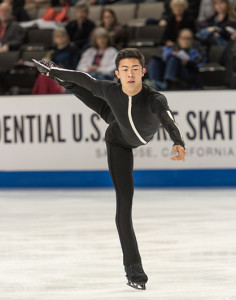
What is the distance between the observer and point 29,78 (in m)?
9.80

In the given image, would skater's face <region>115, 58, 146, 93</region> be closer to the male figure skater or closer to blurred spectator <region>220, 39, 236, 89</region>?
the male figure skater

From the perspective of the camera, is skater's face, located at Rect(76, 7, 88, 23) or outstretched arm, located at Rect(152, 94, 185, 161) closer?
outstretched arm, located at Rect(152, 94, 185, 161)

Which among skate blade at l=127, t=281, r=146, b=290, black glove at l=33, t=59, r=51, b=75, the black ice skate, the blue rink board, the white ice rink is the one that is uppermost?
black glove at l=33, t=59, r=51, b=75

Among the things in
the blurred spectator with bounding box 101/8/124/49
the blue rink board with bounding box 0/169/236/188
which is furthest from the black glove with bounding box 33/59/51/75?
the blurred spectator with bounding box 101/8/124/49

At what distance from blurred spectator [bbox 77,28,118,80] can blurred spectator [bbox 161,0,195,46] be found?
81 centimetres

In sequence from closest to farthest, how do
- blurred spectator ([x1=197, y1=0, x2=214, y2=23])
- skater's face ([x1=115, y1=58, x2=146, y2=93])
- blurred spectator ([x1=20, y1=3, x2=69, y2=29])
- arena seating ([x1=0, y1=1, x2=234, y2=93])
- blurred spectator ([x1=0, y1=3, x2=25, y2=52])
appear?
skater's face ([x1=115, y1=58, x2=146, y2=93])
arena seating ([x1=0, y1=1, x2=234, y2=93])
blurred spectator ([x1=197, y1=0, x2=214, y2=23])
blurred spectator ([x1=0, y1=3, x2=25, y2=52])
blurred spectator ([x1=20, y1=3, x2=69, y2=29])

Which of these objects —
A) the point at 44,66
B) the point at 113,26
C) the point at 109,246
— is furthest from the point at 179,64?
the point at 44,66

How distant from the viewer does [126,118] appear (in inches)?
147

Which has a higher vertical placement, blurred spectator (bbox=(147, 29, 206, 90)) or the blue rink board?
blurred spectator (bbox=(147, 29, 206, 90))

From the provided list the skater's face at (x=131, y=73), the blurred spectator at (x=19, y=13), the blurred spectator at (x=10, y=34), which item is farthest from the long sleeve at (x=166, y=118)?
the blurred spectator at (x=19, y=13)

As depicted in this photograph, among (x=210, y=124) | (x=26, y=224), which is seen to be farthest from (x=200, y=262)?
(x=210, y=124)

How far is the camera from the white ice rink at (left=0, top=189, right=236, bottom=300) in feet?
12.5

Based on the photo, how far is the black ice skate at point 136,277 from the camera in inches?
149

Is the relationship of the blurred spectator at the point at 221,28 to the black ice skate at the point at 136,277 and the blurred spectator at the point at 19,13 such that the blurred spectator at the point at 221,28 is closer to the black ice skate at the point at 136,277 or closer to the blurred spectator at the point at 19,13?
the blurred spectator at the point at 19,13
